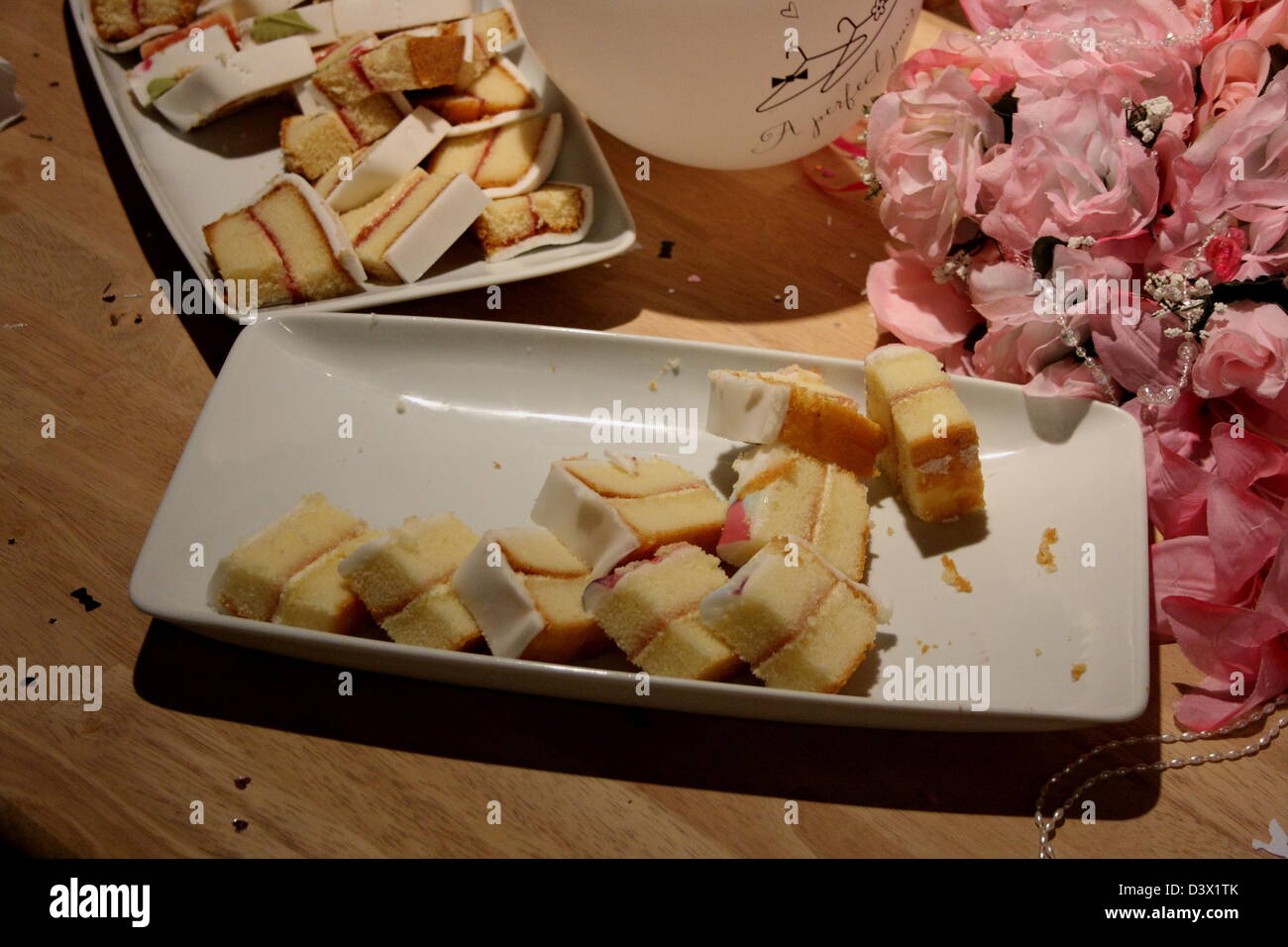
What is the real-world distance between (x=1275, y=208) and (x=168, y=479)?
1.04 meters

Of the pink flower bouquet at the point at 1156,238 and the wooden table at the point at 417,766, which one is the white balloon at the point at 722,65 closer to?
the pink flower bouquet at the point at 1156,238

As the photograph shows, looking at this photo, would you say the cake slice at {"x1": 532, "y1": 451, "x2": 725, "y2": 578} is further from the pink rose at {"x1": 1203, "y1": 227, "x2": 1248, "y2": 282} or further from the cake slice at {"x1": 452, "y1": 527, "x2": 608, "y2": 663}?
the pink rose at {"x1": 1203, "y1": 227, "x2": 1248, "y2": 282}

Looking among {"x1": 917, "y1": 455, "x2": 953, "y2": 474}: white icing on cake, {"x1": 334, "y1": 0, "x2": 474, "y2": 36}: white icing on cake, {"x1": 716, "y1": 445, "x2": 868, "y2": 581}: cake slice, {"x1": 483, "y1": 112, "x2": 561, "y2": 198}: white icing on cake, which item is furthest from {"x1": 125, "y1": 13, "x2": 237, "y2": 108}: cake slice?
{"x1": 917, "y1": 455, "x2": 953, "y2": 474}: white icing on cake

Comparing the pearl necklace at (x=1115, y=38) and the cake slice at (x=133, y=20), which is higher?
the cake slice at (x=133, y=20)

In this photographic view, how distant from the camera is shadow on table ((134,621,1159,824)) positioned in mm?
908

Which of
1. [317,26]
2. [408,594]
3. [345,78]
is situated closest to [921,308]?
[408,594]

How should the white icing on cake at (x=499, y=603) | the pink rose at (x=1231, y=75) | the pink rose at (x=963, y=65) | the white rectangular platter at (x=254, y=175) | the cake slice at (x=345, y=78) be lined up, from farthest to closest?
the cake slice at (x=345, y=78) < the white rectangular platter at (x=254, y=175) < the pink rose at (x=963, y=65) < the pink rose at (x=1231, y=75) < the white icing on cake at (x=499, y=603)

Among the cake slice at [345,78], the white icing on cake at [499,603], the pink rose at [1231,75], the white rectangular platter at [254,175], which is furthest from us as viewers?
the cake slice at [345,78]

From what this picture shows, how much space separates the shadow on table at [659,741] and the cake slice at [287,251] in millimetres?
417

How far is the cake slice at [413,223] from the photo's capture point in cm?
120

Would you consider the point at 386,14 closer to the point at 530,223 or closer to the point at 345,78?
the point at 345,78

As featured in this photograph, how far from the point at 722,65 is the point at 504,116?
34 cm

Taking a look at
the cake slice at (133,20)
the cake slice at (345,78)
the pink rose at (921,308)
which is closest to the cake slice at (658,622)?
the pink rose at (921,308)
